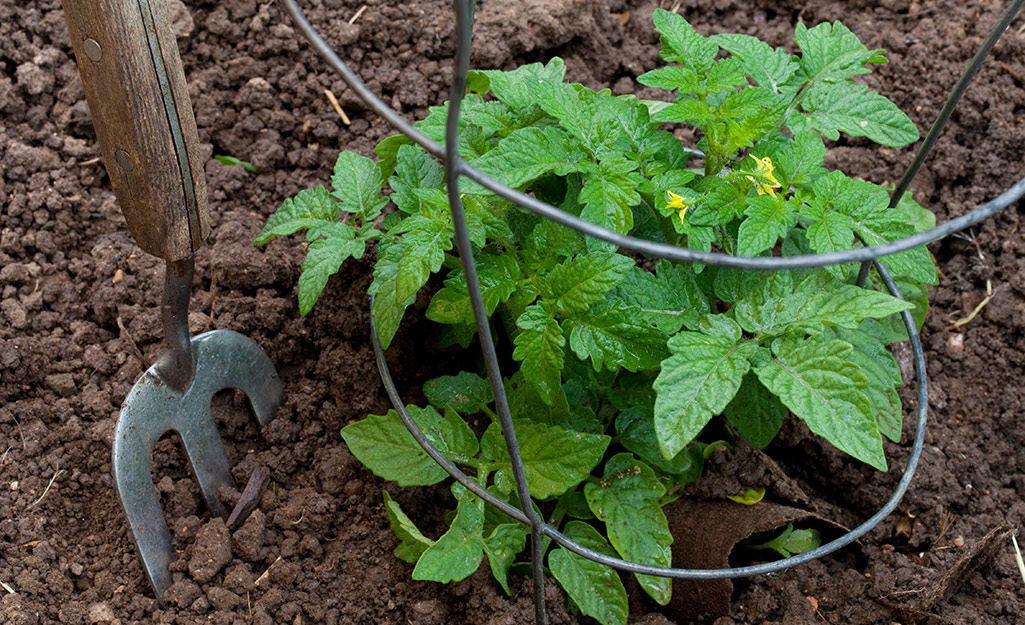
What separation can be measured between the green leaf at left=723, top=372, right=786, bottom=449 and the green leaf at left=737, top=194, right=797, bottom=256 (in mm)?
301

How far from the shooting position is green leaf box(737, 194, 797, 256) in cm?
145

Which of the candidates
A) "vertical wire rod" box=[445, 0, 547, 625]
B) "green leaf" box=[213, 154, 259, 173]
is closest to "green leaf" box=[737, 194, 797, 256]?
"vertical wire rod" box=[445, 0, 547, 625]

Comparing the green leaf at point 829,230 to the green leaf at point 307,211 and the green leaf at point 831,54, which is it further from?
the green leaf at point 307,211

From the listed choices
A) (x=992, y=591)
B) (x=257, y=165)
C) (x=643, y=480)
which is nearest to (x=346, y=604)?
(x=643, y=480)

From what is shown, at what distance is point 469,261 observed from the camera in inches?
43.9

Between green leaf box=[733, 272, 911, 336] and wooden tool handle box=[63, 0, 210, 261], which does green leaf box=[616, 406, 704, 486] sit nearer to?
green leaf box=[733, 272, 911, 336]

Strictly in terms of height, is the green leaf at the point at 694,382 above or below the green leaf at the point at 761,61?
below

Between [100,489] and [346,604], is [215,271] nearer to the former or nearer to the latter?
[100,489]

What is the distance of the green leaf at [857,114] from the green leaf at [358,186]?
0.83 metres

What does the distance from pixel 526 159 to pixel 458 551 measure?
0.68 m

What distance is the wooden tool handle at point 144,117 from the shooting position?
4.53 feet

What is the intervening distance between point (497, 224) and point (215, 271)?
802 mm

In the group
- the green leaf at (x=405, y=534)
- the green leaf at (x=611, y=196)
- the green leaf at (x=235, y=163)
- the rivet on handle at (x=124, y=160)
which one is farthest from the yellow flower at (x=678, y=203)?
the green leaf at (x=235, y=163)

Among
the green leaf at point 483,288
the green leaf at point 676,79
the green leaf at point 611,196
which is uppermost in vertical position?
the green leaf at point 676,79
